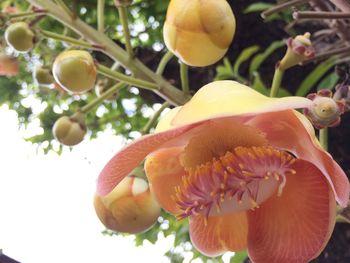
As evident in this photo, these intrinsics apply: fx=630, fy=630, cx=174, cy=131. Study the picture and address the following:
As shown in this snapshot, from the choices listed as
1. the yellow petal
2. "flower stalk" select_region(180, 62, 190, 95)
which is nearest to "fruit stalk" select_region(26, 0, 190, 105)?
"flower stalk" select_region(180, 62, 190, 95)

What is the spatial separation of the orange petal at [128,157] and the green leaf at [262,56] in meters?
0.57

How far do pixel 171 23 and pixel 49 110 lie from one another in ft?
2.08

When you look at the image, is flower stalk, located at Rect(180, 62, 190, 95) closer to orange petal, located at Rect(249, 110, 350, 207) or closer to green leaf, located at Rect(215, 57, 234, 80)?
orange petal, located at Rect(249, 110, 350, 207)

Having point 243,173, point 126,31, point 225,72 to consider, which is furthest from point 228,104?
point 225,72

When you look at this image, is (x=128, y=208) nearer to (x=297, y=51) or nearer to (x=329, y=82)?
(x=297, y=51)

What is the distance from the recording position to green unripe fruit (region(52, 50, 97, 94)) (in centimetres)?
65

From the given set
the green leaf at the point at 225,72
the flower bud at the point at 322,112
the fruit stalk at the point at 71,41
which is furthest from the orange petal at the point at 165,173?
the green leaf at the point at 225,72

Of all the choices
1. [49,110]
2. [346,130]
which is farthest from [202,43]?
[49,110]

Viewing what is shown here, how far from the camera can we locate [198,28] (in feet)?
1.88

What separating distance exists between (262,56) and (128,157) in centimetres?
59

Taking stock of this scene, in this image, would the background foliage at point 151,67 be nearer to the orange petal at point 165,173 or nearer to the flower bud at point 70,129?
the flower bud at point 70,129

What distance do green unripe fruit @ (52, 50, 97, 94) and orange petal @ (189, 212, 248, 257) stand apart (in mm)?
195

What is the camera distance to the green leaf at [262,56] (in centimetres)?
104

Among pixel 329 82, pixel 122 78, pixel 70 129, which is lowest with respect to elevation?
pixel 329 82
